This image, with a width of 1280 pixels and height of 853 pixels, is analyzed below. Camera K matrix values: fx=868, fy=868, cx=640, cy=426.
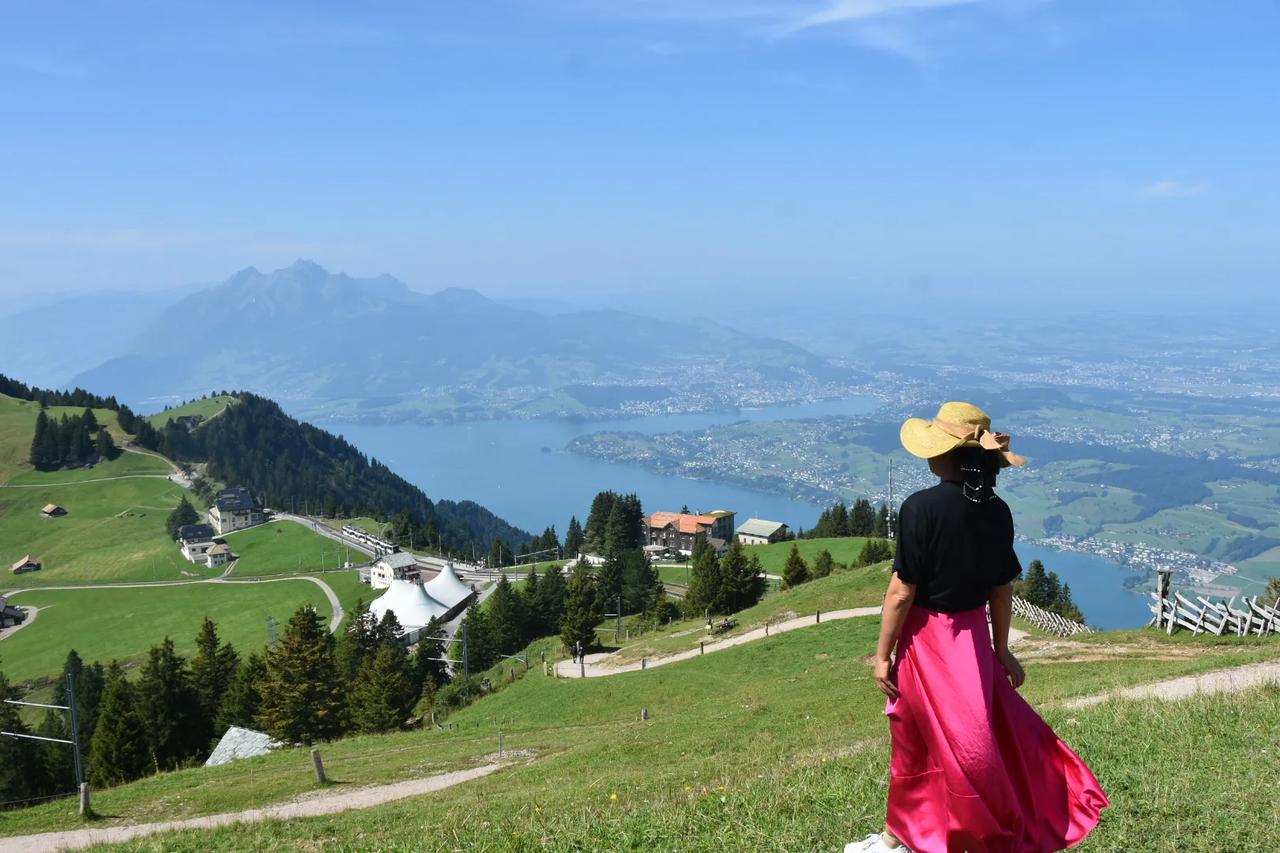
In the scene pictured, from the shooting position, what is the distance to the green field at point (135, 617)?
79.8 m

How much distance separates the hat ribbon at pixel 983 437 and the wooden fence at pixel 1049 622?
26778mm

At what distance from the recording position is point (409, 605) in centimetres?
7844

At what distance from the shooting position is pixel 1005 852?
536cm

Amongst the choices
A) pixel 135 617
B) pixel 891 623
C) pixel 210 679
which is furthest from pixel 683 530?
pixel 891 623

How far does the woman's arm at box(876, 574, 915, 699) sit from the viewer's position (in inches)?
218

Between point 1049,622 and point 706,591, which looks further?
point 706,591

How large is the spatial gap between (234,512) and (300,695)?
97.8 meters

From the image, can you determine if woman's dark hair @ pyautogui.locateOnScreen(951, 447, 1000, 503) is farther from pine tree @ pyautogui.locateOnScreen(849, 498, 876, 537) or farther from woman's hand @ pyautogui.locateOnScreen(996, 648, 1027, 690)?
pine tree @ pyautogui.locateOnScreen(849, 498, 876, 537)

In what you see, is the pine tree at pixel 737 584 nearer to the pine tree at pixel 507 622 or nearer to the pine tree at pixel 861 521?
the pine tree at pixel 507 622

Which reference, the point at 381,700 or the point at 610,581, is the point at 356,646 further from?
the point at 610,581

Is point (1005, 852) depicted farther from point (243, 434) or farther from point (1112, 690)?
point (243, 434)

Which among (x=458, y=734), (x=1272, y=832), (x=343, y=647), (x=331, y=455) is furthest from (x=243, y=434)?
(x=1272, y=832)

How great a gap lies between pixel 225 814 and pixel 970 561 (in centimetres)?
1640

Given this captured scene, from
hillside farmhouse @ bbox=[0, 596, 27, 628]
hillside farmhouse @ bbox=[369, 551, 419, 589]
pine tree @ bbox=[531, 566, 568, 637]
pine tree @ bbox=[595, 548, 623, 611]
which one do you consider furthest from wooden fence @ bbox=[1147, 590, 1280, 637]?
hillside farmhouse @ bbox=[0, 596, 27, 628]
